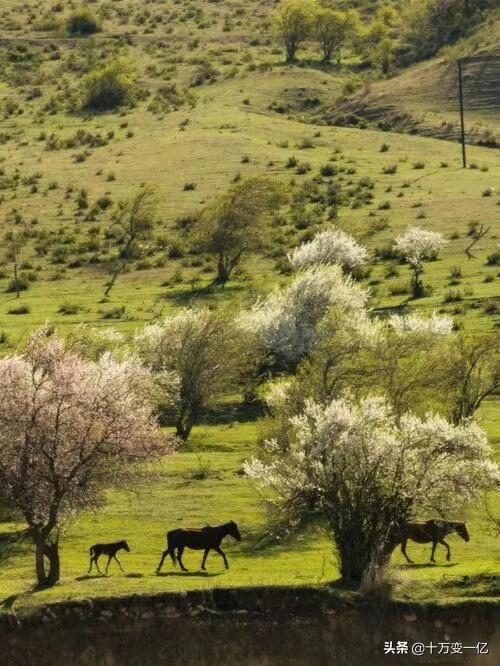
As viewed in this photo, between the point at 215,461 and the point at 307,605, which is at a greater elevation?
the point at 307,605

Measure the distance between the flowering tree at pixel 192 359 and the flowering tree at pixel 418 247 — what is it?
75.3ft

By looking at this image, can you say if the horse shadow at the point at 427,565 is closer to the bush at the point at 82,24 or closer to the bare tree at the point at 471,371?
the bare tree at the point at 471,371

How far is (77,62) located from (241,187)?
6478 centimetres

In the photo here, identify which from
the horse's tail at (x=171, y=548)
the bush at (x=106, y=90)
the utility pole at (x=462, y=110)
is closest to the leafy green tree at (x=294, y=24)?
the bush at (x=106, y=90)

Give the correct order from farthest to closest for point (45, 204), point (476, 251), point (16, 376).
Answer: point (45, 204), point (476, 251), point (16, 376)

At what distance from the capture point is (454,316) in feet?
239

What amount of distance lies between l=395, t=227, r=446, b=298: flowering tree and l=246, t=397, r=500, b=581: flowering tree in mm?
43579

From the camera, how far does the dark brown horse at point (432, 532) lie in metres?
39.0

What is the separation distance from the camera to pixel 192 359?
6016 centimetres

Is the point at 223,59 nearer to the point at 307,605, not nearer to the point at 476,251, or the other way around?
the point at 476,251

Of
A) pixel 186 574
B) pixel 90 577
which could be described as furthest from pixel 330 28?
pixel 90 577

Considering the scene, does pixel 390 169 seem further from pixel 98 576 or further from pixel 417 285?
pixel 98 576

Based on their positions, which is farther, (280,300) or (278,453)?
(280,300)

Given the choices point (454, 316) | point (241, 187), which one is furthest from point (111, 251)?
point (454, 316)
